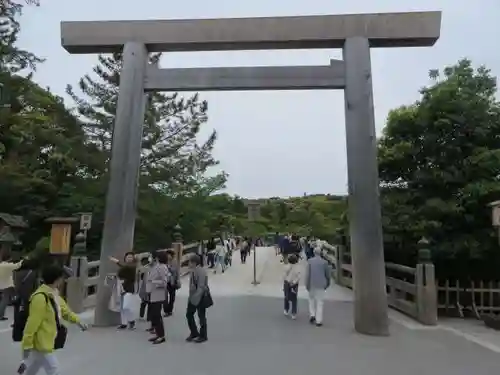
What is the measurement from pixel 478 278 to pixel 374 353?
260 inches

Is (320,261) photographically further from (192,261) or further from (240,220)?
(240,220)

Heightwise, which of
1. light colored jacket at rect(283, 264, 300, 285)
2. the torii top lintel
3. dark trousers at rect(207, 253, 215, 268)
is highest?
the torii top lintel

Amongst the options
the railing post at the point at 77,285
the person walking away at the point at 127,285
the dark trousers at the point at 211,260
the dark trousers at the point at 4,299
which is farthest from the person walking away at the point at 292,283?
the dark trousers at the point at 211,260

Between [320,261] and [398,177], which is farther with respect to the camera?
[398,177]

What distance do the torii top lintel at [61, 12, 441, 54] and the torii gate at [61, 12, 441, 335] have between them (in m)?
0.02

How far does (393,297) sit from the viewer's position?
44.6ft

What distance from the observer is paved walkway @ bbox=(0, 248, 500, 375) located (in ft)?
22.7

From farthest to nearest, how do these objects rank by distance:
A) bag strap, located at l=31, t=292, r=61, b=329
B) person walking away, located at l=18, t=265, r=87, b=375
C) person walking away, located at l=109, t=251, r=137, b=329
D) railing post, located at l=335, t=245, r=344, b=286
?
railing post, located at l=335, t=245, r=344, b=286, person walking away, located at l=109, t=251, r=137, b=329, bag strap, located at l=31, t=292, r=61, b=329, person walking away, located at l=18, t=265, r=87, b=375

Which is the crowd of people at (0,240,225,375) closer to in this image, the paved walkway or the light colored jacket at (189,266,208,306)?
the light colored jacket at (189,266,208,306)

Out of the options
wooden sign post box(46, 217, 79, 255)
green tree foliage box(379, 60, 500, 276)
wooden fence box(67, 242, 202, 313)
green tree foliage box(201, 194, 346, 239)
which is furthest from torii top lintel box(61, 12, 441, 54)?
green tree foliage box(201, 194, 346, 239)

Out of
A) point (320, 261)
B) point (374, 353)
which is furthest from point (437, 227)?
point (374, 353)

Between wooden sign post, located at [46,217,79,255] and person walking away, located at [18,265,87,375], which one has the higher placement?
wooden sign post, located at [46,217,79,255]

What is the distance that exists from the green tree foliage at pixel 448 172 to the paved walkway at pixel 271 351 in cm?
250

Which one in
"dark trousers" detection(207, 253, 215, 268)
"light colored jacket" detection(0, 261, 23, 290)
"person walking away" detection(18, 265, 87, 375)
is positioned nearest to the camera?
"person walking away" detection(18, 265, 87, 375)
